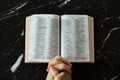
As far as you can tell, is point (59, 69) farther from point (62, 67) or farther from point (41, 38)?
point (41, 38)

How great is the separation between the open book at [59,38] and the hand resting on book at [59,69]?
0.07 m

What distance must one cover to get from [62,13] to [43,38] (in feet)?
0.45

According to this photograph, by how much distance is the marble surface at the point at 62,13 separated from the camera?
1146 millimetres

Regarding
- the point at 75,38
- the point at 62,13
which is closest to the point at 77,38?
the point at 75,38

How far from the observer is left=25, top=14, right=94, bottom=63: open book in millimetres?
1136

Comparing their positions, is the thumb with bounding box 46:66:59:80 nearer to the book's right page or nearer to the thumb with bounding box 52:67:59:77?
the thumb with bounding box 52:67:59:77

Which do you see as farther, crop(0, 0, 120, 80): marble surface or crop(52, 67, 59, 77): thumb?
crop(0, 0, 120, 80): marble surface

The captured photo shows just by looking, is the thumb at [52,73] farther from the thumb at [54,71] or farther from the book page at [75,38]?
the book page at [75,38]

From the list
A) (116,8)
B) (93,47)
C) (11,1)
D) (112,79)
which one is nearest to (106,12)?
(116,8)

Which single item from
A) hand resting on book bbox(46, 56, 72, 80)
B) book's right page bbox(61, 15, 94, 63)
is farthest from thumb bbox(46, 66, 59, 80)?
book's right page bbox(61, 15, 94, 63)

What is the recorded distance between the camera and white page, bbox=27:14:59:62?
1.13 m

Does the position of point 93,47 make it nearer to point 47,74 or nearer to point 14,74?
point 47,74

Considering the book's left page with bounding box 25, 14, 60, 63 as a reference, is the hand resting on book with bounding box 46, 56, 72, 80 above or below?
below

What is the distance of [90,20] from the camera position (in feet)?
3.90
